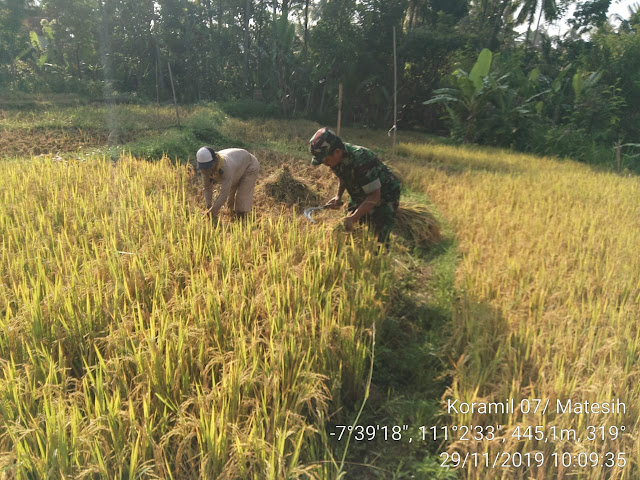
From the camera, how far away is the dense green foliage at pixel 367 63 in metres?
10.7

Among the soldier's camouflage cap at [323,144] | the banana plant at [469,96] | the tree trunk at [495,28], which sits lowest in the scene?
the soldier's camouflage cap at [323,144]

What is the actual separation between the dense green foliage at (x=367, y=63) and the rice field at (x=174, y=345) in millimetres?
8988

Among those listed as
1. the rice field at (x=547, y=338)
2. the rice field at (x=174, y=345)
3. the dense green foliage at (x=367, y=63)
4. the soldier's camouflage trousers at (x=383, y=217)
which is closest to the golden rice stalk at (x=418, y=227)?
the rice field at (x=547, y=338)

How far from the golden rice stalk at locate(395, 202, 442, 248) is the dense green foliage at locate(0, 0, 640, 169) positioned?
755 centimetres

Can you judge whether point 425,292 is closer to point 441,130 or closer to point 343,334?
point 343,334

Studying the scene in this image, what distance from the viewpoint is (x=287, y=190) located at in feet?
15.1

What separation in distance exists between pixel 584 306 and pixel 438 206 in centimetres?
267

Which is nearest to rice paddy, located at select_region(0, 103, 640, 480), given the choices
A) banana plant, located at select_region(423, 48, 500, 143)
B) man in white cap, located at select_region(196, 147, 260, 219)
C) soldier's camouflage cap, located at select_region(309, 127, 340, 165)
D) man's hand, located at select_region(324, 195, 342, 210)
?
man in white cap, located at select_region(196, 147, 260, 219)

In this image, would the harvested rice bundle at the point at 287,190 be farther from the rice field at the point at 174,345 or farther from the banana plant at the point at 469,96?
the banana plant at the point at 469,96

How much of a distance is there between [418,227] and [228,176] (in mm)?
1863

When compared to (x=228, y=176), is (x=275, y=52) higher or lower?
higher

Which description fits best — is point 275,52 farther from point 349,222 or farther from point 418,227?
point 349,222

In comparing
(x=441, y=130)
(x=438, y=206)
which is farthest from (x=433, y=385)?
(x=441, y=130)

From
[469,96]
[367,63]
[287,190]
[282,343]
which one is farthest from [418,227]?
[367,63]
